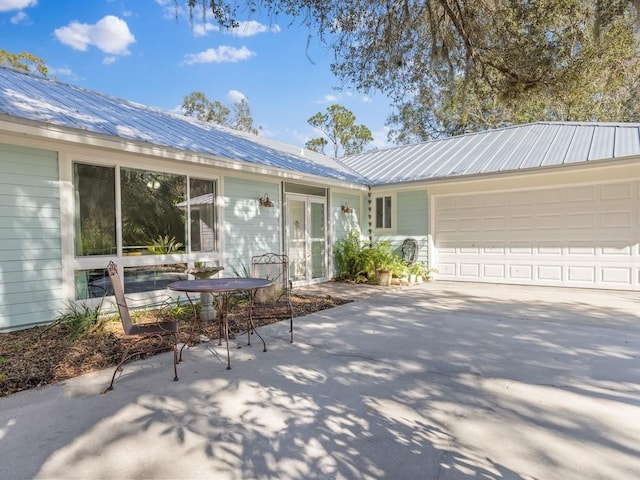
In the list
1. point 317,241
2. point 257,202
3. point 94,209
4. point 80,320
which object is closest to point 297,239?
point 317,241

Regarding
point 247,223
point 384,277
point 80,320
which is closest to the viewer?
point 80,320

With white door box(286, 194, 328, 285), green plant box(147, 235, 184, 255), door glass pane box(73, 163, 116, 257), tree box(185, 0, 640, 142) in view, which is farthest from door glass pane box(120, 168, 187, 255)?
white door box(286, 194, 328, 285)

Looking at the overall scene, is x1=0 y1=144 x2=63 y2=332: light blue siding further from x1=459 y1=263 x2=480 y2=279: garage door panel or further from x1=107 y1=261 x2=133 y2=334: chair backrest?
x1=459 y1=263 x2=480 y2=279: garage door panel

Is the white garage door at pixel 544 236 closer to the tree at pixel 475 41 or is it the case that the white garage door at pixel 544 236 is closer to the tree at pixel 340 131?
the tree at pixel 475 41

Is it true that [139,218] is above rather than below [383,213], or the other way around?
below

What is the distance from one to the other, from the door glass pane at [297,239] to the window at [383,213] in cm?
267

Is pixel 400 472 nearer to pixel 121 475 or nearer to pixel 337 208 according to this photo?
pixel 121 475

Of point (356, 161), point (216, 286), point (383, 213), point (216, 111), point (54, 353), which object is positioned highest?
point (216, 111)

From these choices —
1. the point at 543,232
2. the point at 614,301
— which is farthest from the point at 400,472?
the point at 543,232

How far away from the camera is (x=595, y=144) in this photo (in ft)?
26.8

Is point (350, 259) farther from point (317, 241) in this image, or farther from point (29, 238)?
point (29, 238)

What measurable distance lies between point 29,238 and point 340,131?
24140 millimetres

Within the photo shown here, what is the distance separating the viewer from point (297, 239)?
9086mm

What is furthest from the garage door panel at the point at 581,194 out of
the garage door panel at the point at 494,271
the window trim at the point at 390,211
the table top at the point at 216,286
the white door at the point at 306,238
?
the table top at the point at 216,286
